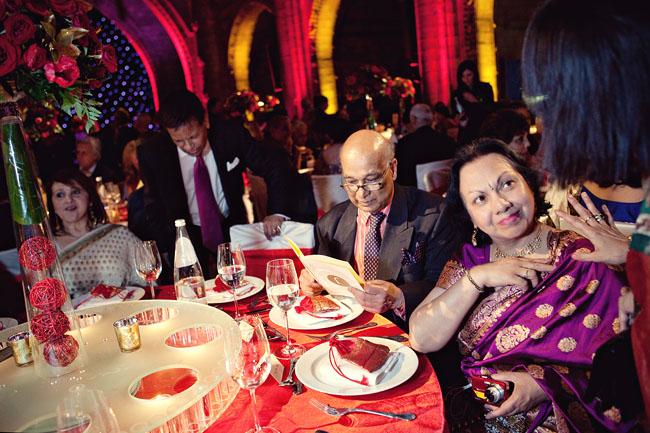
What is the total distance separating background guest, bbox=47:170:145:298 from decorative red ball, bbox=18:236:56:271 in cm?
128

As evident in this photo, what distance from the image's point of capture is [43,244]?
1478 millimetres

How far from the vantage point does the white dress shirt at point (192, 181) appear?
Result: 3.62 metres

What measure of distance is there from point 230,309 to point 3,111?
102 cm

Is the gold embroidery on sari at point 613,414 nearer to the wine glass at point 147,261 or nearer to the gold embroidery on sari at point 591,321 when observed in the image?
the gold embroidery on sari at point 591,321

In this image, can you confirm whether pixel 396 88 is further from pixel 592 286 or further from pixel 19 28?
pixel 19 28

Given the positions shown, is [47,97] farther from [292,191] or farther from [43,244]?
[292,191]

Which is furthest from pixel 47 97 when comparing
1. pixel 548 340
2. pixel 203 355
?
pixel 548 340

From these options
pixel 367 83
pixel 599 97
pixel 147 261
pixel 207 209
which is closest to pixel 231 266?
pixel 147 261

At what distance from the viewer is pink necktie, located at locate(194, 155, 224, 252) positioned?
3.54 m

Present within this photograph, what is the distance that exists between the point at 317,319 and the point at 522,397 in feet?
2.22

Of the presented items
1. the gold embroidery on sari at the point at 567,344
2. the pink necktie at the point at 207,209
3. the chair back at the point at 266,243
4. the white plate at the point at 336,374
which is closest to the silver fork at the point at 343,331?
the white plate at the point at 336,374

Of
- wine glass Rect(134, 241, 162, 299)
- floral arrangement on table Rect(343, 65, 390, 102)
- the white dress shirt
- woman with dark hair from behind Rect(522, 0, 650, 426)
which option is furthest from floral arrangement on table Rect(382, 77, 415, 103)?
woman with dark hair from behind Rect(522, 0, 650, 426)

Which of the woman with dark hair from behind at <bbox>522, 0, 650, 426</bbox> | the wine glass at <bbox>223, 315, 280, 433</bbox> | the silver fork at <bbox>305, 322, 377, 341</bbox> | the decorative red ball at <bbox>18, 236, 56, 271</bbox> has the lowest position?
the silver fork at <bbox>305, 322, 377, 341</bbox>

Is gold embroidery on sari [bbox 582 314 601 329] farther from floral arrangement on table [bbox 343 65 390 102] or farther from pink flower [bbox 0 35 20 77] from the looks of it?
floral arrangement on table [bbox 343 65 390 102]
